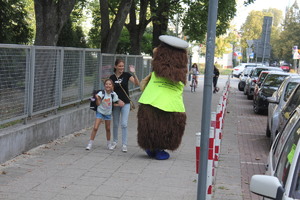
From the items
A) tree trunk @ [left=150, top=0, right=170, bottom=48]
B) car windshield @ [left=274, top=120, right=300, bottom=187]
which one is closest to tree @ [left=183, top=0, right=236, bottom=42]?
tree trunk @ [left=150, top=0, right=170, bottom=48]

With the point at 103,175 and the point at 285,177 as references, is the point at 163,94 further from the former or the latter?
the point at 285,177

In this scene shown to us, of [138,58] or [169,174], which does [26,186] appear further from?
[138,58]

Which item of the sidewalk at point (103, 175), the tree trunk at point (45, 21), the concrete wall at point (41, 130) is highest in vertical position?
the tree trunk at point (45, 21)

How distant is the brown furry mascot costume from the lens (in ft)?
31.3

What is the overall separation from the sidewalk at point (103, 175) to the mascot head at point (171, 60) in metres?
1.53

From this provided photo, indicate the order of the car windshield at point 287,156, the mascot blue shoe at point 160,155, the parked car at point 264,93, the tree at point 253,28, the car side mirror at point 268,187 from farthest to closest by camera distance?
the tree at point 253,28, the parked car at point 264,93, the mascot blue shoe at point 160,155, the car windshield at point 287,156, the car side mirror at point 268,187

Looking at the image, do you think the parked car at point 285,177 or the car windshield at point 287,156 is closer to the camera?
the parked car at point 285,177

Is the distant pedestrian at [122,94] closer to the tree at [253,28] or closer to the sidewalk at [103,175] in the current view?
the sidewalk at [103,175]

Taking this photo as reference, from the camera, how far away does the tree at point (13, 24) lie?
74.6 ft

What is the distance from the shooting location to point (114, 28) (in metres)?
17.8

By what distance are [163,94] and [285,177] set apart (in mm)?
5679

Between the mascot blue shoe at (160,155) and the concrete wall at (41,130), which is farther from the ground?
the concrete wall at (41,130)

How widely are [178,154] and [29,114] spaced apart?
2.91 meters

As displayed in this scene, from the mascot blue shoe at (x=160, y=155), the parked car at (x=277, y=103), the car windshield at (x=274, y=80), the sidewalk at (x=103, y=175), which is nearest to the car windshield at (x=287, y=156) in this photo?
the sidewalk at (x=103, y=175)
